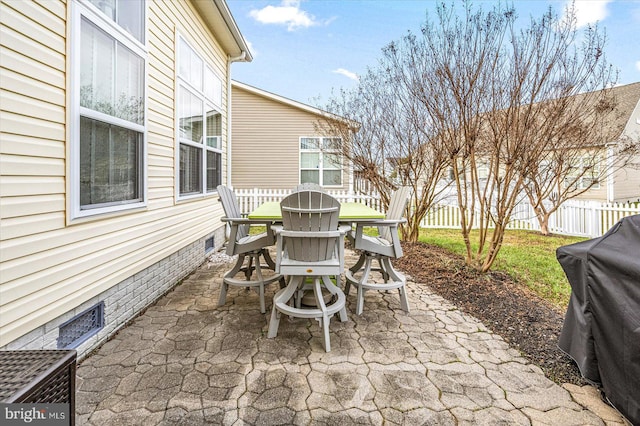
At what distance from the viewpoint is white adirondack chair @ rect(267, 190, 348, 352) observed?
2.61 meters

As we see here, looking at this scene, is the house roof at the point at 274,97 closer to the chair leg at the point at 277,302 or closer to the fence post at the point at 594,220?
the fence post at the point at 594,220

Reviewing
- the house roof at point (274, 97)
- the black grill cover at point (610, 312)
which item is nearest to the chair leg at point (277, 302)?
the black grill cover at point (610, 312)

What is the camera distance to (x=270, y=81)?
63.0 ft

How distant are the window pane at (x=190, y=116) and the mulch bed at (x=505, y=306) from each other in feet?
12.6

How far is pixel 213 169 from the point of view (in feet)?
19.5

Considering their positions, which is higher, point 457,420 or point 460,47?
point 460,47

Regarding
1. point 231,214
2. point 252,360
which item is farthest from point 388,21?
point 252,360

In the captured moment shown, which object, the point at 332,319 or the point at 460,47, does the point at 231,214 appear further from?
the point at 460,47

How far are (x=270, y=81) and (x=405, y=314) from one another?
1863 cm

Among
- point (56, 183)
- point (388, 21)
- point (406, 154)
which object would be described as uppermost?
point (388, 21)

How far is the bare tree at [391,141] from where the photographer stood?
6242 mm

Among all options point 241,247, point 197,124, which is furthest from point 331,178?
point 241,247

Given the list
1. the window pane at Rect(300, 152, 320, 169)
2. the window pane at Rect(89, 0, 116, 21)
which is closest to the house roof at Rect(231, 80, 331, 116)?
the window pane at Rect(300, 152, 320, 169)

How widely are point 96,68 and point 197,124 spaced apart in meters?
2.50
